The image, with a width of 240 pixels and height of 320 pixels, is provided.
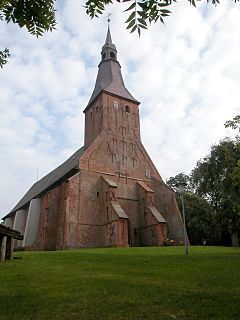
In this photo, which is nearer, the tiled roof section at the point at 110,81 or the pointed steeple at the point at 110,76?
the tiled roof section at the point at 110,81

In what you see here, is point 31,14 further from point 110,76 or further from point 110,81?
point 110,76

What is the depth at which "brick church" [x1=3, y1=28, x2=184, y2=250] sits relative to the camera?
26.7m

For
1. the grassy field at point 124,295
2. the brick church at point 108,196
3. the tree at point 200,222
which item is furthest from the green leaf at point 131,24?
the tree at point 200,222

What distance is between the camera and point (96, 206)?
1114 inches

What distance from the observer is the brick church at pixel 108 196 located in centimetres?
2669

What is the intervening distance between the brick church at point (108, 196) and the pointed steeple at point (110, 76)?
0.62 ft

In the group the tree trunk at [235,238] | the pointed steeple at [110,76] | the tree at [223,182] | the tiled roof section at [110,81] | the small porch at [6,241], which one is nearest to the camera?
the small porch at [6,241]

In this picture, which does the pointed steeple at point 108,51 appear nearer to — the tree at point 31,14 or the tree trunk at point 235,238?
the tree trunk at point 235,238

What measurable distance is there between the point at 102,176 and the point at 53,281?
877 inches

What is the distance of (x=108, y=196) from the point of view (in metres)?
27.9

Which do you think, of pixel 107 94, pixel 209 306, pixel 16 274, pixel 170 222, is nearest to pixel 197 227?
pixel 170 222

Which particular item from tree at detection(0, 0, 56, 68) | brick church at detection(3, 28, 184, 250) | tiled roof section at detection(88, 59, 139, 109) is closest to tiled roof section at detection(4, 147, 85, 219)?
brick church at detection(3, 28, 184, 250)

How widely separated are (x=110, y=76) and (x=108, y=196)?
55.9 ft

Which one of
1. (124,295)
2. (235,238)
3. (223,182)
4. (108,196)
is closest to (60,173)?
(108,196)
